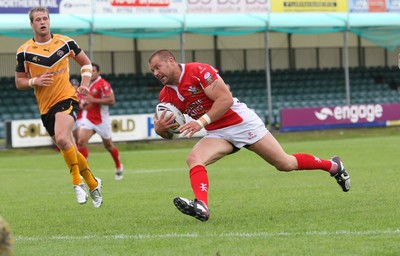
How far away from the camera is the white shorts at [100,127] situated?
19.2 metres

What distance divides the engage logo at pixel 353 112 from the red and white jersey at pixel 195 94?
24.9 metres

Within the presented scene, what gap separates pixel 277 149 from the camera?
34.6 feet

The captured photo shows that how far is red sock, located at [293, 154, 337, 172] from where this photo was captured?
1093cm

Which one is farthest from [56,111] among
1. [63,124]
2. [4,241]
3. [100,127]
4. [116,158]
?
[100,127]

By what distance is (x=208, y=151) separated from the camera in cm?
1020

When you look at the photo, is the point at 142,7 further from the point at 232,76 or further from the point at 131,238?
the point at 131,238

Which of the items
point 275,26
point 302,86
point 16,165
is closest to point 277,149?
point 16,165

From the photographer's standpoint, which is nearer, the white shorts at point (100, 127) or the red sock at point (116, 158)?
the red sock at point (116, 158)

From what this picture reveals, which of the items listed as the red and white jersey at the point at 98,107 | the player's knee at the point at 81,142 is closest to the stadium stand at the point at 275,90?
the red and white jersey at the point at 98,107

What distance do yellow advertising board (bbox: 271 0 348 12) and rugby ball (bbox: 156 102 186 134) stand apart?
1072 inches

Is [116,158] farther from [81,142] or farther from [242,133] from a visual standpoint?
[242,133]

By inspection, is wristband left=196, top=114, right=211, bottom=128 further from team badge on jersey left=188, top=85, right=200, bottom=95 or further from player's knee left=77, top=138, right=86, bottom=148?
player's knee left=77, top=138, right=86, bottom=148

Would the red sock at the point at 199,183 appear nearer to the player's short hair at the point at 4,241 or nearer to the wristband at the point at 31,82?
the wristband at the point at 31,82

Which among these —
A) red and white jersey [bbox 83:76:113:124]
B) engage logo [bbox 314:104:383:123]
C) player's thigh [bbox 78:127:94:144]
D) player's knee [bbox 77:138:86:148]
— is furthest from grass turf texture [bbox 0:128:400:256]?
engage logo [bbox 314:104:383:123]
